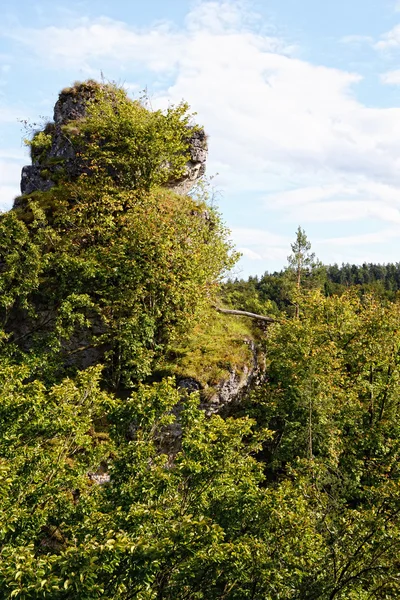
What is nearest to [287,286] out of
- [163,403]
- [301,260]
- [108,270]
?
[301,260]

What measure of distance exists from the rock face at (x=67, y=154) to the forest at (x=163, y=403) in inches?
7.1

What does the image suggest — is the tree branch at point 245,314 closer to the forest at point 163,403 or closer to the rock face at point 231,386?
the forest at point 163,403

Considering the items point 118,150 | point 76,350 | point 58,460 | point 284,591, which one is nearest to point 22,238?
point 76,350

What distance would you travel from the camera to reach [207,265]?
25188 mm

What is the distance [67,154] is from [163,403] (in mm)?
22929

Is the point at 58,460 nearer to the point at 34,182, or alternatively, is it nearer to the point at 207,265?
the point at 207,265

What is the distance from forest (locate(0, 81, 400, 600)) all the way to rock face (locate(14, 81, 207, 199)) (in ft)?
0.59

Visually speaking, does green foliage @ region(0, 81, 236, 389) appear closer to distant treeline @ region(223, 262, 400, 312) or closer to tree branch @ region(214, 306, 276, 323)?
tree branch @ region(214, 306, 276, 323)

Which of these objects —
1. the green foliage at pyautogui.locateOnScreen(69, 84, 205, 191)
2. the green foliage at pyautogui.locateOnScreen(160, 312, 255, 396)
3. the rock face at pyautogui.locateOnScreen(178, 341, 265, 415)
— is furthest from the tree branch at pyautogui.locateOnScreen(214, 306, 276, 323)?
the green foliage at pyautogui.locateOnScreen(69, 84, 205, 191)

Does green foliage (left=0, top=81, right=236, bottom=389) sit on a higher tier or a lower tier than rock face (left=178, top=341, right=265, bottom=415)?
higher

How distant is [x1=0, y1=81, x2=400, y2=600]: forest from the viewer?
9344 mm

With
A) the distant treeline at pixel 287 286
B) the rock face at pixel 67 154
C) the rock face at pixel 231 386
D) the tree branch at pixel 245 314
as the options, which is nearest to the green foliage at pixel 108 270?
the rock face at pixel 231 386

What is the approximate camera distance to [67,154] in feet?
94.8

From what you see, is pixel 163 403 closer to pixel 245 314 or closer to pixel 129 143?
pixel 245 314
